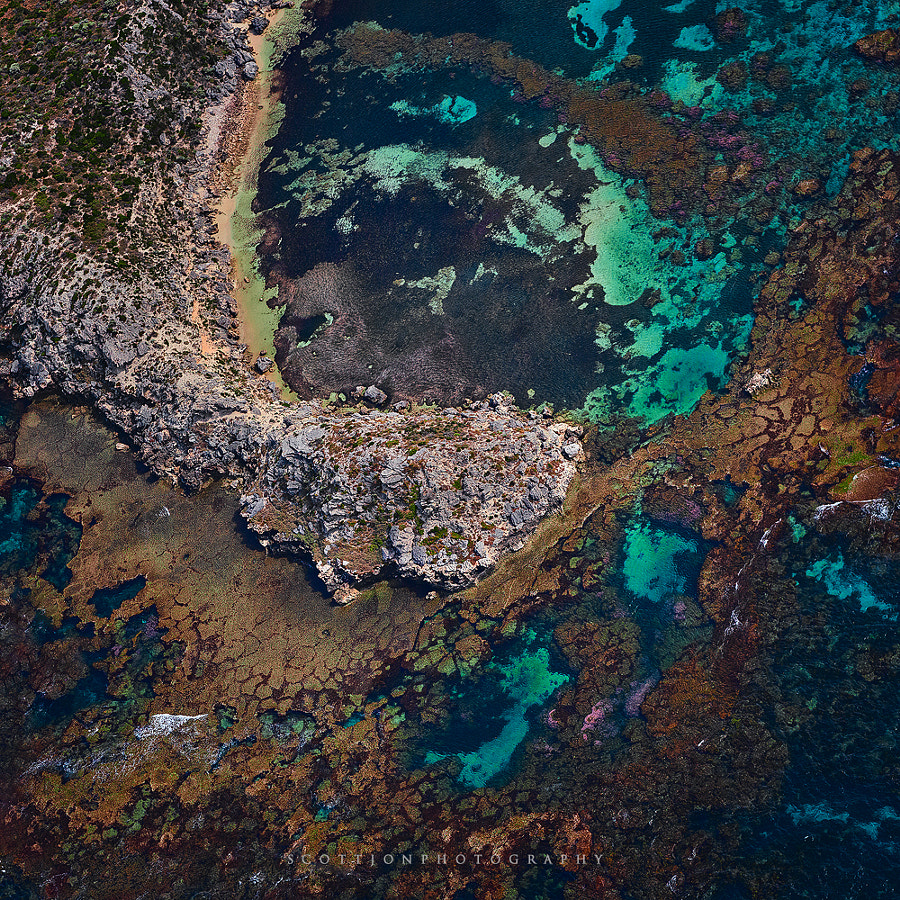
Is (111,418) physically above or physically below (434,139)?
below

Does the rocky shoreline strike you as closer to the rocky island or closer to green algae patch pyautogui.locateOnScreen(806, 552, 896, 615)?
the rocky island

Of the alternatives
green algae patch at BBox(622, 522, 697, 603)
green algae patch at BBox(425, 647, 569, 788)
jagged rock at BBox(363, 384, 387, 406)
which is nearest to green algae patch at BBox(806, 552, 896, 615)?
green algae patch at BBox(622, 522, 697, 603)

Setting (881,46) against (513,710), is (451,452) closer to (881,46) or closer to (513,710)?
(513,710)

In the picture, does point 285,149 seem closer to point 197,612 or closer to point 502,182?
point 502,182

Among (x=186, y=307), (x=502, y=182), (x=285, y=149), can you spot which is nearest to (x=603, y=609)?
(x=502, y=182)

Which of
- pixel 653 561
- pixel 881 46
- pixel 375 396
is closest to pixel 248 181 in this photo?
pixel 375 396

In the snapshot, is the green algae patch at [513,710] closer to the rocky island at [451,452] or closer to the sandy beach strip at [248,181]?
the rocky island at [451,452]
